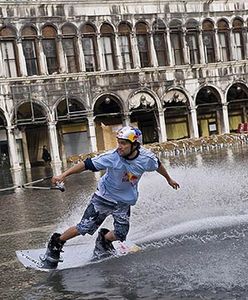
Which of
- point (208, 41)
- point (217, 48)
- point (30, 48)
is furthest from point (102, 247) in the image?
point (217, 48)

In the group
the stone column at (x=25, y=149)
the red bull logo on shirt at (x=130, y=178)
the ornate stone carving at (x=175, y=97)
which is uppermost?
the ornate stone carving at (x=175, y=97)

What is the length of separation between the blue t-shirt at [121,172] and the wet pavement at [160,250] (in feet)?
2.63

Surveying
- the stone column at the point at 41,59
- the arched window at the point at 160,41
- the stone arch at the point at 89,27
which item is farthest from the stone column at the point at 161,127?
the stone column at the point at 41,59

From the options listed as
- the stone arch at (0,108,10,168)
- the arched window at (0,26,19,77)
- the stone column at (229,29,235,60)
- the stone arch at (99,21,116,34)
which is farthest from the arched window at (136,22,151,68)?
the stone arch at (0,108,10,168)

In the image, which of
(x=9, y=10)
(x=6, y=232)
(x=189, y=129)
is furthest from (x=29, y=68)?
(x=6, y=232)

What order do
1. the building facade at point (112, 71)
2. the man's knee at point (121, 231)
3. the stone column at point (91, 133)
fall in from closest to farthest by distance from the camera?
the man's knee at point (121, 231) → the building facade at point (112, 71) → the stone column at point (91, 133)

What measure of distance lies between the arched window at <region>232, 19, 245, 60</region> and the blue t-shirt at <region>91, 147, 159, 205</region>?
39.3m

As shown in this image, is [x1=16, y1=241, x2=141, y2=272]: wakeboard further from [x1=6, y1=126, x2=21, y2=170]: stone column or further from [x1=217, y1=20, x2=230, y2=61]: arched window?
[x1=217, y1=20, x2=230, y2=61]: arched window

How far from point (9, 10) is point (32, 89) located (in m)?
5.11

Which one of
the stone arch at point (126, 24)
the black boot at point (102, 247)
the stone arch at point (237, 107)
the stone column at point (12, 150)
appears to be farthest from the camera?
the stone arch at point (237, 107)

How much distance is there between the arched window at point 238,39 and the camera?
4453cm

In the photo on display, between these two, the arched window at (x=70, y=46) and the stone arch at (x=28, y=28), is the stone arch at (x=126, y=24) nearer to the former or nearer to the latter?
the arched window at (x=70, y=46)

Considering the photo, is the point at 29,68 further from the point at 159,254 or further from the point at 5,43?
the point at 159,254

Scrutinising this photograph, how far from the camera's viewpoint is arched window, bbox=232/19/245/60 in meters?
44.5
